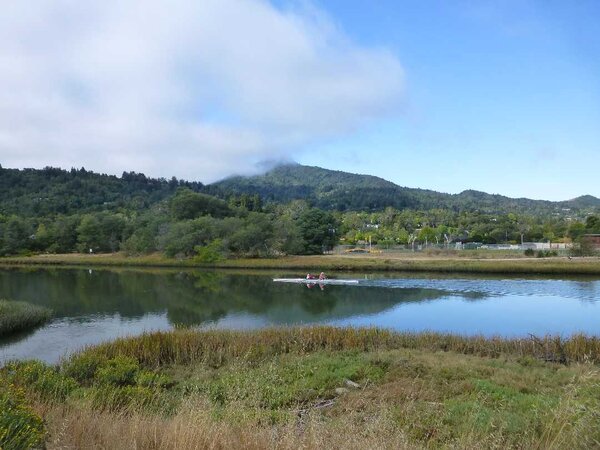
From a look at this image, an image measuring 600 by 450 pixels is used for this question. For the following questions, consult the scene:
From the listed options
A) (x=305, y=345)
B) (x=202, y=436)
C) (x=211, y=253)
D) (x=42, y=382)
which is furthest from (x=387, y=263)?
(x=202, y=436)

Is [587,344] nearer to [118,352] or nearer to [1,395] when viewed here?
[118,352]

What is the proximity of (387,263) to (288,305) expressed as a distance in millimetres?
30938

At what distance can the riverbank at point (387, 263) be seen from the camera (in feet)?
188

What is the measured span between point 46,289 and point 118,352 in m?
36.9

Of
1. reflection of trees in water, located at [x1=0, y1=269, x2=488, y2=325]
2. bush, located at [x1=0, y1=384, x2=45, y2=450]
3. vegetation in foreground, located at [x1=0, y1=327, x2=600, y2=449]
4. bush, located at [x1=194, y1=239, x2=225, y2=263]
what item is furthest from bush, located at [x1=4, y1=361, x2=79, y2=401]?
bush, located at [x1=194, y1=239, x2=225, y2=263]

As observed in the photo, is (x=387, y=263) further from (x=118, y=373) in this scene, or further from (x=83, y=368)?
(x=118, y=373)

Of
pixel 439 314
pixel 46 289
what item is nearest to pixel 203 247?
pixel 46 289

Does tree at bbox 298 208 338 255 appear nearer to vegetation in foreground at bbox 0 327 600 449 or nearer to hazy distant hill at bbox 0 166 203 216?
vegetation in foreground at bbox 0 327 600 449

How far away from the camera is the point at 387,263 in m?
65.6

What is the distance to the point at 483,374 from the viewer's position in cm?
1235

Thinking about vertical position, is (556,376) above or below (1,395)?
below

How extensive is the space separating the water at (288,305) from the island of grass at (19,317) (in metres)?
0.85

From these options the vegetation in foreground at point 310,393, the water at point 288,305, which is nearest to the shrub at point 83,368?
A: the vegetation in foreground at point 310,393

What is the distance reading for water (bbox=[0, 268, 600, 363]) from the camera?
1042 inches
